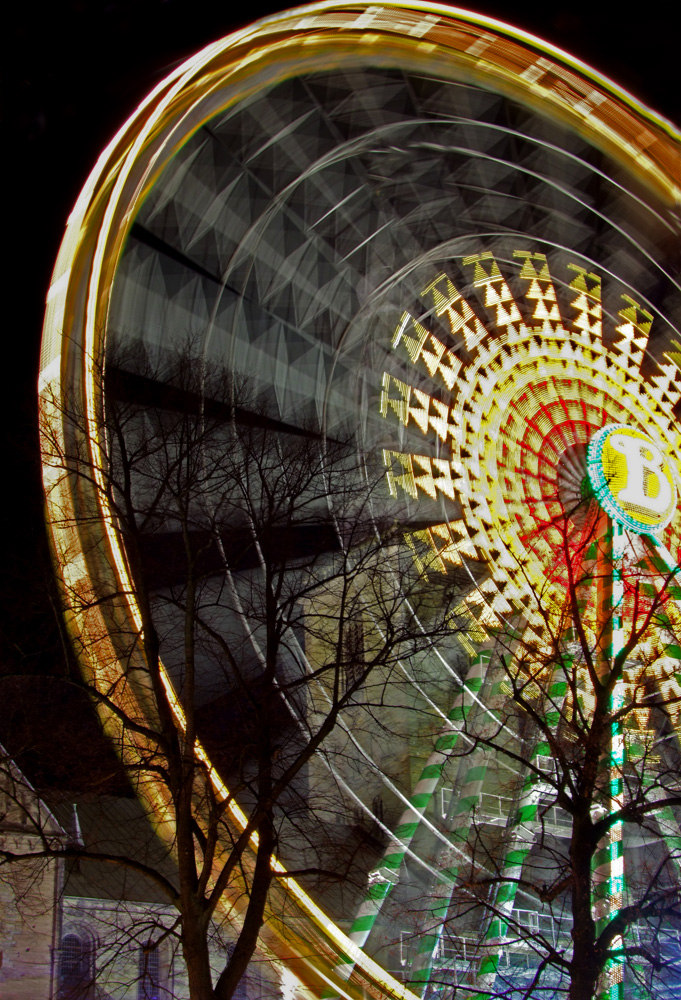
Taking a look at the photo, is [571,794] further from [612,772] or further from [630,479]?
[630,479]

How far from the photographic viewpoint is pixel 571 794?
11781mm

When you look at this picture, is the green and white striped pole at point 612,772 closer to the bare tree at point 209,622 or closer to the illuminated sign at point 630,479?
the illuminated sign at point 630,479

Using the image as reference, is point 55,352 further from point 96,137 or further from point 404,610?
point 404,610

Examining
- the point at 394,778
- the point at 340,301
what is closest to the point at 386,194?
the point at 340,301

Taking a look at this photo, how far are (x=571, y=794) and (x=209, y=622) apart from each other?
4613mm

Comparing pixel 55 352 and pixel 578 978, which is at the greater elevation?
pixel 55 352

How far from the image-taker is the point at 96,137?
988 cm

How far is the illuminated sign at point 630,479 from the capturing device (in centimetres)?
1349

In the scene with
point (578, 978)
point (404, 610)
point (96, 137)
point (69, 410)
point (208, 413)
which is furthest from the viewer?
point (404, 610)

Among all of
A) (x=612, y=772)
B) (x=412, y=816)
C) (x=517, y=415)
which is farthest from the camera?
(x=517, y=415)

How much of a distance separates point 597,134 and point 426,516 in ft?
16.7

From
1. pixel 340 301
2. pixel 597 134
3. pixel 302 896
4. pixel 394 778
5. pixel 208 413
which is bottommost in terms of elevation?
pixel 302 896

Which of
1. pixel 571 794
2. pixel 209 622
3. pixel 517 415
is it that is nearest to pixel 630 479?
pixel 517 415

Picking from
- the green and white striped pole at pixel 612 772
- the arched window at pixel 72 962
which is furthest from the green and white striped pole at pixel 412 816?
the arched window at pixel 72 962
